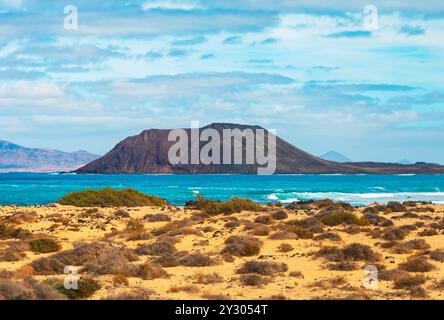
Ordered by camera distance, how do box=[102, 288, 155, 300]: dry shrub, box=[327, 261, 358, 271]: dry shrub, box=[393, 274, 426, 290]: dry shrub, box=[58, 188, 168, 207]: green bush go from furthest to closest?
1. box=[58, 188, 168, 207]: green bush
2. box=[327, 261, 358, 271]: dry shrub
3. box=[393, 274, 426, 290]: dry shrub
4. box=[102, 288, 155, 300]: dry shrub

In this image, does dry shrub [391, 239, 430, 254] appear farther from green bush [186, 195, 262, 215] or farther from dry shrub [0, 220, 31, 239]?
green bush [186, 195, 262, 215]

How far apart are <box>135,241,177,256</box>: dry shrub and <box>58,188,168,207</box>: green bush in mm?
27709

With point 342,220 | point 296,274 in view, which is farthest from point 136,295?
point 342,220

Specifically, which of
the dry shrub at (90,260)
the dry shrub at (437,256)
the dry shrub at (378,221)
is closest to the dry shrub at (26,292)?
the dry shrub at (90,260)

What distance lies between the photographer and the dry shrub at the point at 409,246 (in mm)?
23531

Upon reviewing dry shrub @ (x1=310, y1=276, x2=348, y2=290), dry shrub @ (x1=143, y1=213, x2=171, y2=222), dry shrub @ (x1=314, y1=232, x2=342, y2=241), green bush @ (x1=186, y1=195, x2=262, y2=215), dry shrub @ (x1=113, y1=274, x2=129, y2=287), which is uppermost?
green bush @ (x1=186, y1=195, x2=262, y2=215)

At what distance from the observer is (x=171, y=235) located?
2950cm

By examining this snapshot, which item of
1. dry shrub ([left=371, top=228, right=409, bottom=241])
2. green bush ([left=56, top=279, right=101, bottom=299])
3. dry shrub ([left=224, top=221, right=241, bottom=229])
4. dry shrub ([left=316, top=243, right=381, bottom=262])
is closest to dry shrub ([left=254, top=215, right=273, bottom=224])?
dry shrub ([left=224, top=221, right=241, bottom=229])

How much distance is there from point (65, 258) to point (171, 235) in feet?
29.6

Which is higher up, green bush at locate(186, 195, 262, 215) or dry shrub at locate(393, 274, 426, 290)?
green bush at locate(186, 195, 262, 215)

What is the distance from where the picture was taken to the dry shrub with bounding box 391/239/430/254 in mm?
23531
